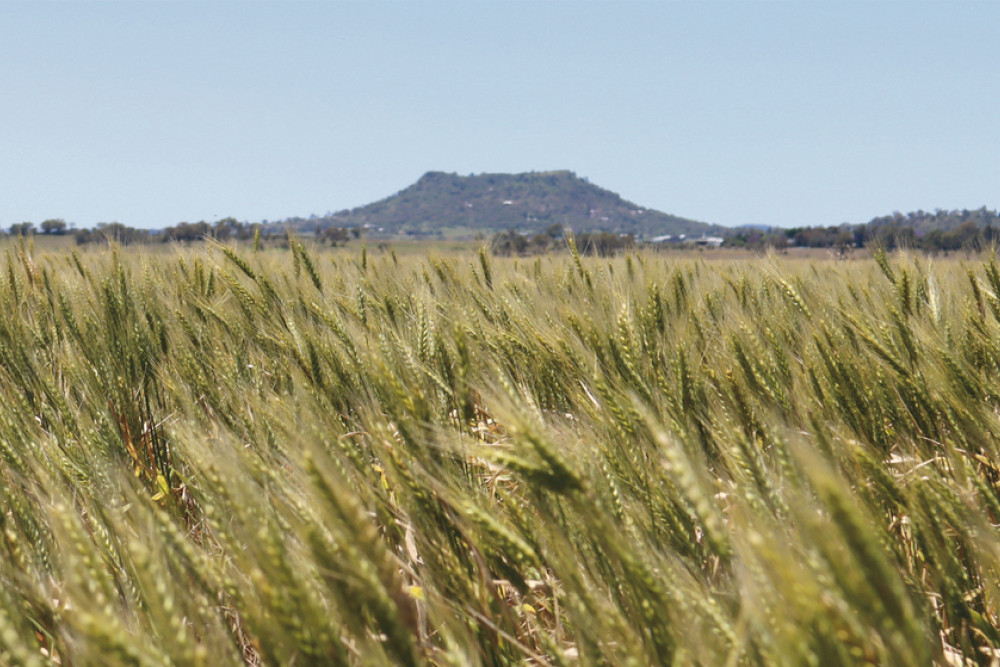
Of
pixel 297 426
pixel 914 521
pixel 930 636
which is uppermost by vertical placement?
pixel 297 426

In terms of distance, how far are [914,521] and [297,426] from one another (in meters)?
1.00

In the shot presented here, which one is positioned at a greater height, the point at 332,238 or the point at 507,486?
the point at 332,238

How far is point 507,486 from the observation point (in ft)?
5.60

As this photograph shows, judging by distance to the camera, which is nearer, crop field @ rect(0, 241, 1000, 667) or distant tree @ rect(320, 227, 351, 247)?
crop field @ rect(0, 241, 1000, 667)

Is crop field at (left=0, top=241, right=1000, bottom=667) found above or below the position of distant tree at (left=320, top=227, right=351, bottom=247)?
below

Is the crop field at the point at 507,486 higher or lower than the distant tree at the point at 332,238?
lower

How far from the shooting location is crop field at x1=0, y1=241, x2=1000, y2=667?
2.13 feet

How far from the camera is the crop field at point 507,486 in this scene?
0.65 metres

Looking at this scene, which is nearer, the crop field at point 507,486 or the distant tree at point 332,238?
the crop field at point 507,486

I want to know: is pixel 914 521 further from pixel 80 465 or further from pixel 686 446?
pixel 80 465

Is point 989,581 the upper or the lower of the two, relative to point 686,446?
lower

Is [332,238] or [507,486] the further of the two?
[332,238]

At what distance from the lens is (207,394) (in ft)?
6.27

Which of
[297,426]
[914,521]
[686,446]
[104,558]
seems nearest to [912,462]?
[914,521]
